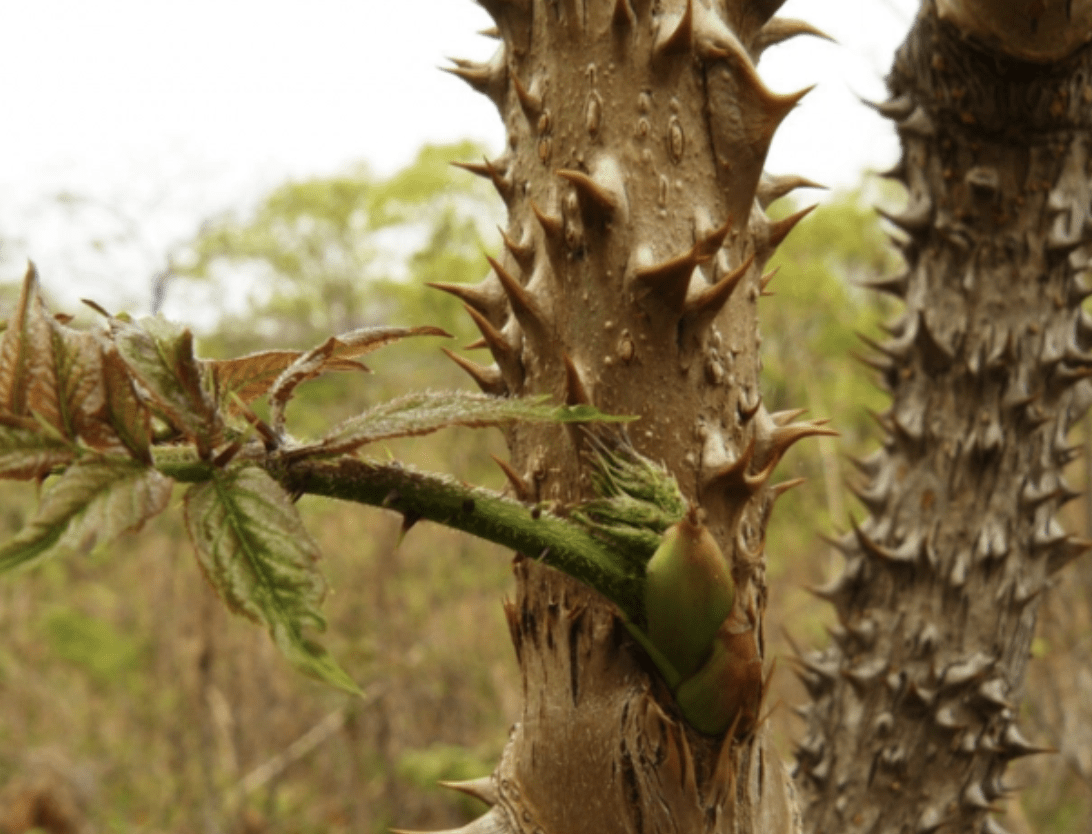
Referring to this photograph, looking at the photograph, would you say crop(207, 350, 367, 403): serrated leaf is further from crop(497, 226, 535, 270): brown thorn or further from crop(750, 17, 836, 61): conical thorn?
→ crop(750, 17, 836, 61): conical thorn

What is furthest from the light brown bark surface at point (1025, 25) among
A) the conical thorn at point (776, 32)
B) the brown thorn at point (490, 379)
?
the brown thorn at point (490, 379)

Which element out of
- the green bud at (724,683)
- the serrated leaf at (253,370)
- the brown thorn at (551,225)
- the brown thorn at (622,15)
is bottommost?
the green bud at (724,683)

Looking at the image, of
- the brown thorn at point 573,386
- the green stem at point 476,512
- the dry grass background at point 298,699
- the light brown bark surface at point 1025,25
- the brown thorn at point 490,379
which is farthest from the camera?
the dry grass background at point 298,699

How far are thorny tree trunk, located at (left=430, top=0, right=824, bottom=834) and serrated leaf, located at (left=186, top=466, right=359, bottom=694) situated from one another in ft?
0.73

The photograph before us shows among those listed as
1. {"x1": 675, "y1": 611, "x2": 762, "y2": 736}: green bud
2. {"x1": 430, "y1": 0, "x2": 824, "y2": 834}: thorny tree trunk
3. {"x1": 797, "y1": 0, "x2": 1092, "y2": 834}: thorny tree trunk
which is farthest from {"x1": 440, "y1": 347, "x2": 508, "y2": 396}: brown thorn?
{"x1": 797, "y1": 0, "x2": 1092, "y2": 834}: thorny tree trunk

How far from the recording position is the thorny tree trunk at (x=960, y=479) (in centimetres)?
112

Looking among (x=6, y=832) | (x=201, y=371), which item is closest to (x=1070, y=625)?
(x=201, y=371)

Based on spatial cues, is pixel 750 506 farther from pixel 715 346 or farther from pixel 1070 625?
pixel 1070 625

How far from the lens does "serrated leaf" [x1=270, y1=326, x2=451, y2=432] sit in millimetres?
479

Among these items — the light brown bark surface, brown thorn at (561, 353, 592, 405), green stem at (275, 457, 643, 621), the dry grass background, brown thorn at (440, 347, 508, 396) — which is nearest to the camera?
green stem at (275, 457, 643, 621)

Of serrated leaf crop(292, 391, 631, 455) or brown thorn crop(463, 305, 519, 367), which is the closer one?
serrated leaf crop(292, 391, 631, 455)

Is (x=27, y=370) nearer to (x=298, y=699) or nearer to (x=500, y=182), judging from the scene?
(x=500, y=182)

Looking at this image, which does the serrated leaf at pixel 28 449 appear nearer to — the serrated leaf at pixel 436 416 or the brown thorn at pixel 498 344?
the serrated leaf at pixel 436 416

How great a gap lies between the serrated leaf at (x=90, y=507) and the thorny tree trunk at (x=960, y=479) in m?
0.96
